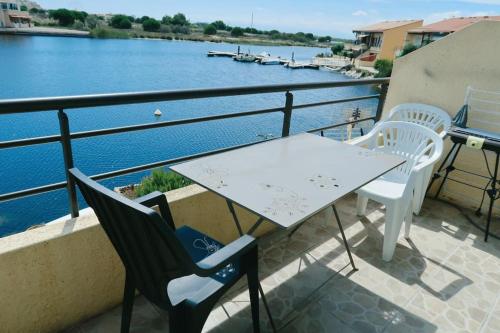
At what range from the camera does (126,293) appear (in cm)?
140

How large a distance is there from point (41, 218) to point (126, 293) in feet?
46.6

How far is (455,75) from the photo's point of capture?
3207mm

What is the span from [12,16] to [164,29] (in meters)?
31.4

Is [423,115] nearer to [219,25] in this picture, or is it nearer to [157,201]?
[157,201]

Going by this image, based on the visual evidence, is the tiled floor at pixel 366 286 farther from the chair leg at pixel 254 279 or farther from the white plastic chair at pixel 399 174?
the chair leg at pixel 254 279

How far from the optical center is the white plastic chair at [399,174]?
7.66 feet

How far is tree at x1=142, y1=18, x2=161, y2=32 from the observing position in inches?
2768

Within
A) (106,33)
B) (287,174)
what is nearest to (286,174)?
(287,174)

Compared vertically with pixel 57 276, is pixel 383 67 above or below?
below

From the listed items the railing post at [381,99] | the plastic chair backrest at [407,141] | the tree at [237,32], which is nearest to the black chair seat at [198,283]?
the plastic chair backrest at [407,141]

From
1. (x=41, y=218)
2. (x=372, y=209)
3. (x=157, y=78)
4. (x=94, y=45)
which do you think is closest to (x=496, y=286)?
(x=372, y=209)

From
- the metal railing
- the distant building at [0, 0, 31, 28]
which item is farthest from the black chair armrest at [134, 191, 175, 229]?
the distant building at [0, 0, 31, 28]

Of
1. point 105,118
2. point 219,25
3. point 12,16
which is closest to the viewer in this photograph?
point 105,118

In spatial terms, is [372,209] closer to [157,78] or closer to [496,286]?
[496,286]
